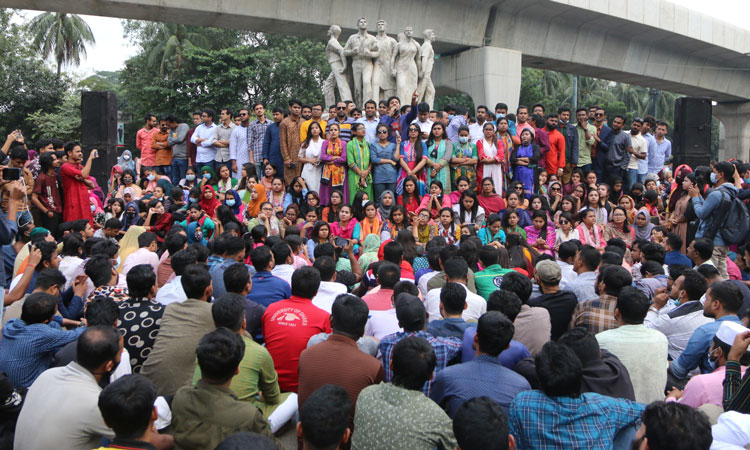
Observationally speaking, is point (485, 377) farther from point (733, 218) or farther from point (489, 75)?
point (489, 75)

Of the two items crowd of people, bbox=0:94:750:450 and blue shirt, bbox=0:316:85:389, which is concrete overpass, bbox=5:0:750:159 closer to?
crowd of people, bbox=0:94:750:450

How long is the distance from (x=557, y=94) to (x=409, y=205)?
1332 inches

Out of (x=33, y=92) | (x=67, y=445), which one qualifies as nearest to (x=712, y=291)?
(x=67, y=445)

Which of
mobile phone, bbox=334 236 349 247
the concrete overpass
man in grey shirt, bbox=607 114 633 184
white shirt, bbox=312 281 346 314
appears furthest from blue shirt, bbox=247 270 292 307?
the concrete overpass

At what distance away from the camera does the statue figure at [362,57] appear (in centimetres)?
1163

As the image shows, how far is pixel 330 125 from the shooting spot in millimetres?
9164

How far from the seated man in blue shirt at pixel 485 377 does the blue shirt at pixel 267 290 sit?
1.69m

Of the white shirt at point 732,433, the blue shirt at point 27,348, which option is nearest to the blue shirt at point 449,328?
the white shirt at point 732,433

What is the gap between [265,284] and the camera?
4391mm

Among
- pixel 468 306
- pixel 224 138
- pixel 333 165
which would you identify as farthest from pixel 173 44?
pixel 468 306

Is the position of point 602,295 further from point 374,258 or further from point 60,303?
point 60,303

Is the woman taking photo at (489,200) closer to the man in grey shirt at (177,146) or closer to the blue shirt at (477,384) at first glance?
the man in grey shirt at (177,146)

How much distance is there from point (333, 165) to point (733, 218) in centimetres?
530

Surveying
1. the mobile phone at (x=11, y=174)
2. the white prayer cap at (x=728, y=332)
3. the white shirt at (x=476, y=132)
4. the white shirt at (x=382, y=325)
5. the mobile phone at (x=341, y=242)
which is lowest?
the mobile phone at (x=341, y=242)
